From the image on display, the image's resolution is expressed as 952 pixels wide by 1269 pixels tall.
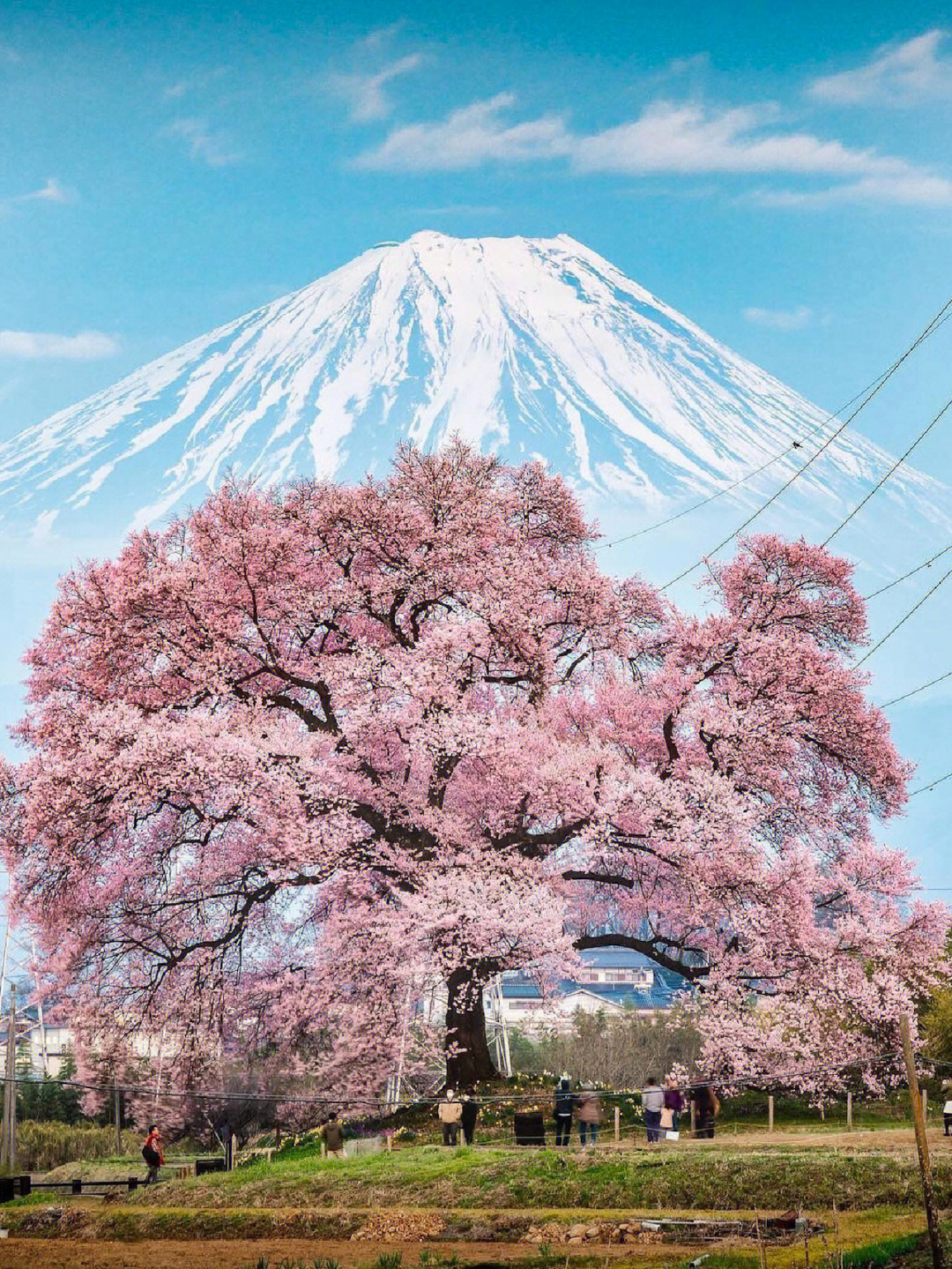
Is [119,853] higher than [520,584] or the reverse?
the reverse

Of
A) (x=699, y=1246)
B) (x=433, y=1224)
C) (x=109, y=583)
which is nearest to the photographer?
(x=699, y=1246)

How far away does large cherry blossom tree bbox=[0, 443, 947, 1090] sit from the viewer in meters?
27.2

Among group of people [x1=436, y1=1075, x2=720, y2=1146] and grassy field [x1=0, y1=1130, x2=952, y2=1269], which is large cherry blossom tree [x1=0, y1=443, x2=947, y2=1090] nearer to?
group of people [x1=436, y1=1075, x2=720, y2=1146]

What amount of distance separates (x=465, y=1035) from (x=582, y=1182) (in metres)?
10.6

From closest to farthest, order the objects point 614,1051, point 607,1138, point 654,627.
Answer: point 607,1138 < point 654,627 < point 614,1051

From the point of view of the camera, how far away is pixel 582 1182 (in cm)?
1870

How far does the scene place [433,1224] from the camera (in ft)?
57.4

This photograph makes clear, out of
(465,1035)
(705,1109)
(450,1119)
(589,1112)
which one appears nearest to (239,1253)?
(450,1119)

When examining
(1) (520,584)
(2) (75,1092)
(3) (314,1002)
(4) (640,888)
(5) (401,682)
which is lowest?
(2) (75,1092)

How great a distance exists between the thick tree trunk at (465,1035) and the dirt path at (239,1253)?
397 inches

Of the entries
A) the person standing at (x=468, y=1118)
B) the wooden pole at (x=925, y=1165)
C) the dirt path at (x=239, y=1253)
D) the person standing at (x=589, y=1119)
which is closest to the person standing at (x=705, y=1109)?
the person standing at (x=589, y=1119)

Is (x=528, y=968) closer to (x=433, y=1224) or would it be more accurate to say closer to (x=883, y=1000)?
(x=883, y=1000)

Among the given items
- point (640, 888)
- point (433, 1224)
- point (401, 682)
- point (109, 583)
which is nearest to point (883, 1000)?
point (640, 888)

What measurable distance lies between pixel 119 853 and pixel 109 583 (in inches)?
213
